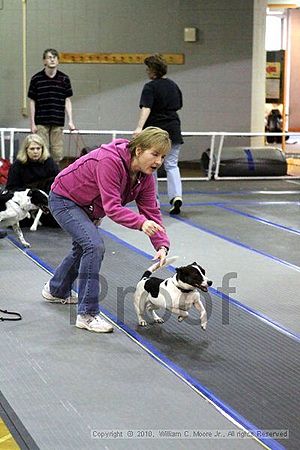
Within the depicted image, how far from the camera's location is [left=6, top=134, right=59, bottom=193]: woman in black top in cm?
750

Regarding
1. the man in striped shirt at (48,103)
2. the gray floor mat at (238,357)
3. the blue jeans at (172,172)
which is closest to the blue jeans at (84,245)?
the gray floor mat at (238,357)

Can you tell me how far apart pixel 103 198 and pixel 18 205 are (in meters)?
2.69

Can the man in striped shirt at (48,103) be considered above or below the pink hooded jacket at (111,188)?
above

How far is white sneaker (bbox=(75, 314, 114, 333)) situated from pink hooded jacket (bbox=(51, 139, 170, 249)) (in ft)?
1.69

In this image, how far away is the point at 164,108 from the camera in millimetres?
8383

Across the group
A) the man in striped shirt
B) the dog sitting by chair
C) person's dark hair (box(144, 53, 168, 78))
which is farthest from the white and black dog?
the man in striped shirt

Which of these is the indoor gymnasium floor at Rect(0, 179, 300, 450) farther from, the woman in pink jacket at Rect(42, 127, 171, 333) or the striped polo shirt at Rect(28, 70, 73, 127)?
the striped polo shirt at Rect(28, 70, 73, 127)

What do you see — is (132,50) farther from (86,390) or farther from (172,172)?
(86,390)

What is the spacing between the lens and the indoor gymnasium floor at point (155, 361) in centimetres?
344

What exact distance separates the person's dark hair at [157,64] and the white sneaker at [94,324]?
3.81m

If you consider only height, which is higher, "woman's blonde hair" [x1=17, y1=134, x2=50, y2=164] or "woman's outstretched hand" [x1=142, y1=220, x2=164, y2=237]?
"woman's blonde hair" [x1=17, y1=134, x2=50, y2=164]

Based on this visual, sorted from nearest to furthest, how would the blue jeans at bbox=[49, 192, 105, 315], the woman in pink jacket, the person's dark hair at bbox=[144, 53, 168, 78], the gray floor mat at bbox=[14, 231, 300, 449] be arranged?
1. the gray floor mat at bbox=[14, 231, 300, 449]
2. the woman in pink jacket
3. the blue jeans at bbox=[49, 192, 105, 315]
4. the person's dark hair at bbox=[144, 53, 168, 78]

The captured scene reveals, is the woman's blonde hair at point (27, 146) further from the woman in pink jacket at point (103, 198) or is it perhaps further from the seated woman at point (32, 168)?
the woman in pink jacket at point (103, 198)

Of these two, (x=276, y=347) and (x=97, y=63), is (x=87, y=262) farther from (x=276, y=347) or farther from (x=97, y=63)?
(x=97, y=63)
